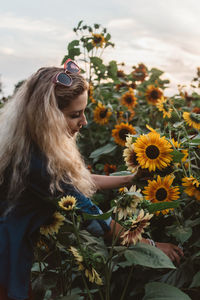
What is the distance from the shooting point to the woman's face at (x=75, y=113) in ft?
4.88

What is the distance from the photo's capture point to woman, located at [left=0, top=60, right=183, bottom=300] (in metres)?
1.31

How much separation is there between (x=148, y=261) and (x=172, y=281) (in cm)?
33

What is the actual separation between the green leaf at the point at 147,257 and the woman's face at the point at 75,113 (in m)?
0.55

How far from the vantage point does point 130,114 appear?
2.87 meters

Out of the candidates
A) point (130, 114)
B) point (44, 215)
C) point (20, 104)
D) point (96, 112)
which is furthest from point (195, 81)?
point (44, 215)

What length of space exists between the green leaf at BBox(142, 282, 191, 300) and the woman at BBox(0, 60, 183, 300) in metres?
0.13

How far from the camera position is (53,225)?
1.26 m

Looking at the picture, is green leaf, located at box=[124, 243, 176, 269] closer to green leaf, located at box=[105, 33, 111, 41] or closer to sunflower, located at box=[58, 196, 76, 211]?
sunflower, located at box=[58, 196, 76, 211]

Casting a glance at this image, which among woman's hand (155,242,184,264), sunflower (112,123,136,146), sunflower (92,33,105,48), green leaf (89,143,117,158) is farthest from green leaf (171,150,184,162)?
sunflower (92,33,105,48)

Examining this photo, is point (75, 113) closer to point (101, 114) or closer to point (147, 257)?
point (147, 257)

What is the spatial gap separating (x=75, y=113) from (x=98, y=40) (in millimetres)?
1398

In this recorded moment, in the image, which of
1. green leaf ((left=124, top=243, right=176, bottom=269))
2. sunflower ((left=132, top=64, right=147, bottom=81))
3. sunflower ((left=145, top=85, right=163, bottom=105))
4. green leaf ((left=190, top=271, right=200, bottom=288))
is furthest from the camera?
sunflower ((left=132, top=64, right=147, bottom=81))

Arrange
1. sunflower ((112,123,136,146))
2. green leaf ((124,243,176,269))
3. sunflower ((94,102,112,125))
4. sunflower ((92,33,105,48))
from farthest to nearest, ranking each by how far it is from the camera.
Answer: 1. sunflower ((92,33,105,48))
2. sunflower ((94,102,112,125))
3. sunflower ((112,123,136,146))
4. green leaf ((124,243,176,269))

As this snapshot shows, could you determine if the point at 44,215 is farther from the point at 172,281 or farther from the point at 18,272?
the point at 172,281
